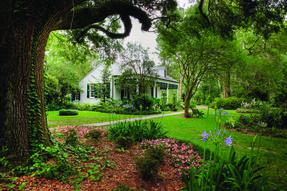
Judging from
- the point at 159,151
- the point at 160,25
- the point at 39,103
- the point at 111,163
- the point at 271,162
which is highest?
the point at 160,25

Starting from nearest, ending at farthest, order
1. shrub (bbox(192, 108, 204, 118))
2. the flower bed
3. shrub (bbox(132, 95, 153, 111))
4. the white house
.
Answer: the flower bed
shrub (bbox(192, 108, 204, 118))
shrub (bbox(132, 95, 153, 111))
the white house

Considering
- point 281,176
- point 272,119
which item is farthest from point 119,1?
point 272,119

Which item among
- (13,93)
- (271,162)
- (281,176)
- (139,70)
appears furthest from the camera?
(139,70)

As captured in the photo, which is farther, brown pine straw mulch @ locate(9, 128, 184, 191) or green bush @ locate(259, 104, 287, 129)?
green bush @ locate(259, 104, 287, 129)

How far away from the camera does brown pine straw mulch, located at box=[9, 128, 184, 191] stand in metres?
2.77

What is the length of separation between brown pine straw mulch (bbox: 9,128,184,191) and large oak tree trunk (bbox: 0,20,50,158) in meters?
0.77

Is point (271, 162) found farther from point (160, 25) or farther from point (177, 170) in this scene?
point (160, 25)

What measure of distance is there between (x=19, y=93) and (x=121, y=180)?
251cm

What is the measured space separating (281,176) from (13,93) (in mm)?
5556

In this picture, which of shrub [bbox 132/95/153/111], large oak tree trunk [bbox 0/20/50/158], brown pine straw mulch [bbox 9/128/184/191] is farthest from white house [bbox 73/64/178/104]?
large oak tree trunk [bbox 0/20/50/158]

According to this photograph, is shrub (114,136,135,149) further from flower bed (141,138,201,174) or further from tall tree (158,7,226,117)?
tall tree (158,7,226,117)

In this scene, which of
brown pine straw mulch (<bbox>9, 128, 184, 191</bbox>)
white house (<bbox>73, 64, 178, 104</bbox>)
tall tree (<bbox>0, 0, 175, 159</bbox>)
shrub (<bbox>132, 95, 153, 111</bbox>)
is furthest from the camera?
white house (<bbox>73, 64, 178, 104</bbox>)

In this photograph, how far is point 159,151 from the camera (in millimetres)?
3736

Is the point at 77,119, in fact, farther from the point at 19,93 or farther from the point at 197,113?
the point at 197,113
